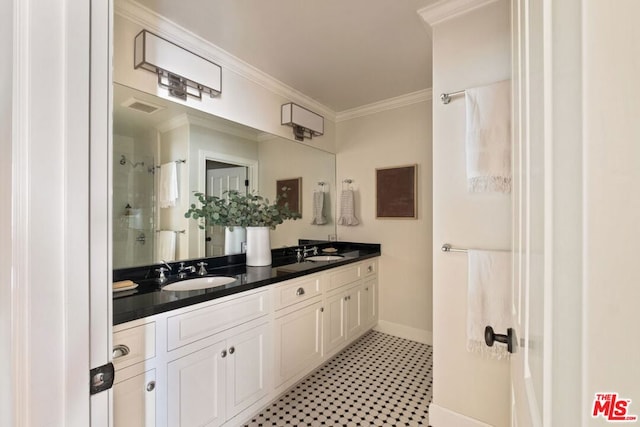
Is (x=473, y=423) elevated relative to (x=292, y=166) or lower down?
lower down

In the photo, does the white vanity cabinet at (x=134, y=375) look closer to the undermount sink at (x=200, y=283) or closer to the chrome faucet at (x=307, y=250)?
the undermount sink at (x=200, y=283)

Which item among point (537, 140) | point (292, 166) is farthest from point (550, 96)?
point (292, 166)

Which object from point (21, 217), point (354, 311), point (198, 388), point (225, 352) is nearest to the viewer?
point (21, 217)

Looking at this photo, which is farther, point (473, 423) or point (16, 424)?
point (473, 423)

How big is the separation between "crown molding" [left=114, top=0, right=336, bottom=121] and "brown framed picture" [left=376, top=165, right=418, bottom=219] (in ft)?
3.98

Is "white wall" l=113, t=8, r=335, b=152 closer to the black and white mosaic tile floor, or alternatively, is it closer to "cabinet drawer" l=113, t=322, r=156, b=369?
"cabinet drawer" l=113, t=322, r=156, b=369

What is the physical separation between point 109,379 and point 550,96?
99cm

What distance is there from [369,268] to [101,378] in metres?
2.53

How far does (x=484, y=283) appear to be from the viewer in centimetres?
149

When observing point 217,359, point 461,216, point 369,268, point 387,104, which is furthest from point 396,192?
point 217,359

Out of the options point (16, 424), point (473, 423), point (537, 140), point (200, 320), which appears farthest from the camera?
point (473, 423)

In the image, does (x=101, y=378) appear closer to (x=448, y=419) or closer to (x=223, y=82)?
(x=448, y=419)

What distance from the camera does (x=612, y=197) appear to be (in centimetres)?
22

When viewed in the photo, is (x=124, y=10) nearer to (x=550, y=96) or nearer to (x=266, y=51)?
(x=266, y=51)
